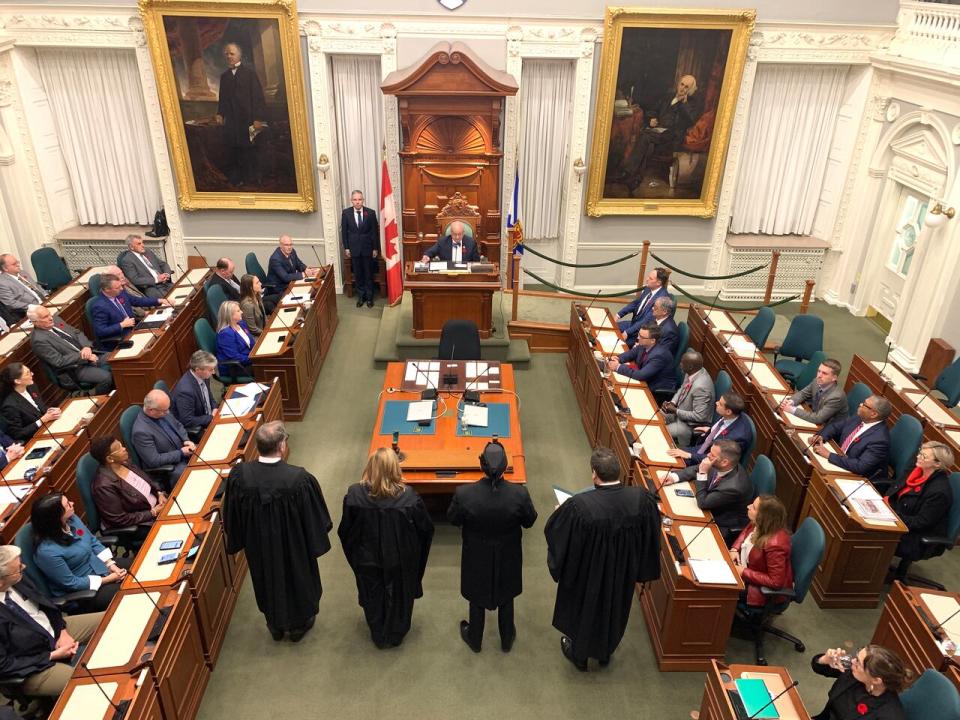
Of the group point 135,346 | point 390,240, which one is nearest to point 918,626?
point 135,346

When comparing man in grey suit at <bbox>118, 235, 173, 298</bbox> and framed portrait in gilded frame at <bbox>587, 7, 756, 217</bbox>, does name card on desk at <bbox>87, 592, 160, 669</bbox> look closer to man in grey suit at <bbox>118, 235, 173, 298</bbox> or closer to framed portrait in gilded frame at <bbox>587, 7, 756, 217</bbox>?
man in grey suit at <bbox>118, 235, 173, 298</bbox>

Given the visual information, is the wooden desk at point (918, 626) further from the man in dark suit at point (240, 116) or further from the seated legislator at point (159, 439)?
the man in dark suit at point (240, 116)

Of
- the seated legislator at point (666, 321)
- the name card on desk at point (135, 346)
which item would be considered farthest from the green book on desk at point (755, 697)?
the name card on desk at point (135, 346)

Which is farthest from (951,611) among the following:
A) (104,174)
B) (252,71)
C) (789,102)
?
(104,174)

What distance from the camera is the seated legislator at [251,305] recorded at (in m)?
8.08

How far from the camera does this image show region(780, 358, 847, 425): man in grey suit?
639 centimetres

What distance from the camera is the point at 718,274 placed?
11.4m

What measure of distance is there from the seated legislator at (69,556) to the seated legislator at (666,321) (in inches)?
211

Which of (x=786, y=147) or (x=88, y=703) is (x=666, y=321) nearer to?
(x=786, y=147)

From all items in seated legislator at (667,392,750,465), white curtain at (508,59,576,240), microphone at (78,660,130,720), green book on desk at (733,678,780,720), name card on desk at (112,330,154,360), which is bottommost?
green book on desk at (733,678,780,720)

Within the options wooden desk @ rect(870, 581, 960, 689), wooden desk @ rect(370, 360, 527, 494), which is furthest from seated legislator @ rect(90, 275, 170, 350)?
wooden desk @ rect(870, 581, 960, 689)

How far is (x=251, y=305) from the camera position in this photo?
8148mm

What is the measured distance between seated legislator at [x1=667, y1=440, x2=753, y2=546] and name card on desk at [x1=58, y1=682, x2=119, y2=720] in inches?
155

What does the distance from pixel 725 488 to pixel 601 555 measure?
1.35m
